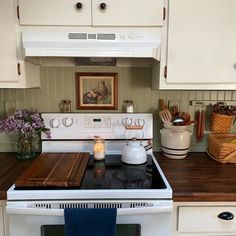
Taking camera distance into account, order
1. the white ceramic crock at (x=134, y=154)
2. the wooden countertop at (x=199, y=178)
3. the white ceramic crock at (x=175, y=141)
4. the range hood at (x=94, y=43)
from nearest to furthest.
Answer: the wooden countertop at (x=199, y=178) < the range hood at (x=94, y=43) < the white ceramic crock at (x=134, y=154) < the white ceramic crock at (x=175, y=141)

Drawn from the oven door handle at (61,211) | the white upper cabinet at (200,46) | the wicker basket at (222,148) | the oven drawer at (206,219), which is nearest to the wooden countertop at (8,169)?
the oven door handle at (61,211)

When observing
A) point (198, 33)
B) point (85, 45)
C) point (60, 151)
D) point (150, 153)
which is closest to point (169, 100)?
point (150, 153)

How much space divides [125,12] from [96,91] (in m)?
0.58

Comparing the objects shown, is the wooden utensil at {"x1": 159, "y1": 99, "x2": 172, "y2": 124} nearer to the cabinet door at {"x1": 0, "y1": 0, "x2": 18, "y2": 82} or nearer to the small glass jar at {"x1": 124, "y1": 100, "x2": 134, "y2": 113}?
the small glass jar at {"x1": 124, "y1": 100, "x2": 134, "y2": 113}

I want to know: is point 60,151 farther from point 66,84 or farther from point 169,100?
point 169,100

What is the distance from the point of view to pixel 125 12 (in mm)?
1302

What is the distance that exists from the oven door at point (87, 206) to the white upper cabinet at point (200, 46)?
0.69 metres

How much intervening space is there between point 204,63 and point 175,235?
0.95 metres

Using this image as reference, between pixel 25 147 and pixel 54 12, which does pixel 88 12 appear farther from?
pixel 25 147

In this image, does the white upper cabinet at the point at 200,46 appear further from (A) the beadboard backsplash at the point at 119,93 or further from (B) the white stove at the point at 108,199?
(B) the white stove at the point at 108,199

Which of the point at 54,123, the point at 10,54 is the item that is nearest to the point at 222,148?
the point at 54,123

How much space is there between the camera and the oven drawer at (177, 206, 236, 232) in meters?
1.15

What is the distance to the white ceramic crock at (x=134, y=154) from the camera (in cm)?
143

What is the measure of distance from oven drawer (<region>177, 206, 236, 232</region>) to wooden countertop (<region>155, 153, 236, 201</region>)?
76 millimetres
